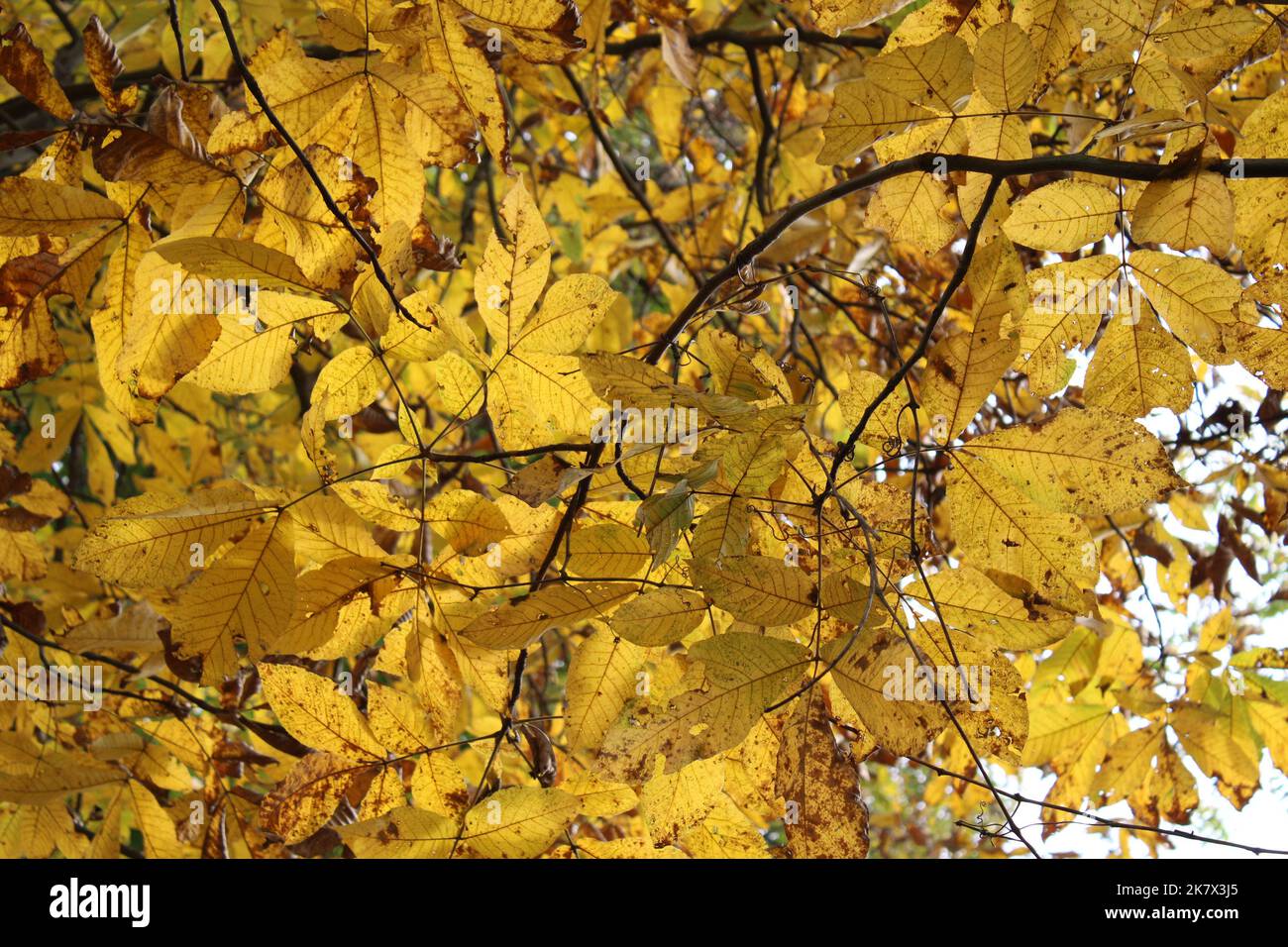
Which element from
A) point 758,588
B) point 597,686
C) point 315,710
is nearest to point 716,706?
point 758,588

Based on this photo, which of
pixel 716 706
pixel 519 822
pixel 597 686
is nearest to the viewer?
pixel 716 706

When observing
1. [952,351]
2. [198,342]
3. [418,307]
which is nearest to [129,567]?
[198,342]

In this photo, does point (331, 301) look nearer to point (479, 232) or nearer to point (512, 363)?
point (512, 363)

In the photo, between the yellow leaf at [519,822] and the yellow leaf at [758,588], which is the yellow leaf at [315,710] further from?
the yellow leaf at [758,588]

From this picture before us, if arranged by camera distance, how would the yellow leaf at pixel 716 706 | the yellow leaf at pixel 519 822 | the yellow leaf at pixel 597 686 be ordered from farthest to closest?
1. the yellow leaf at pixel 597 686
2. the yellow leaf at pixel 519 822
3. the yellow leaf at pixel 716 706

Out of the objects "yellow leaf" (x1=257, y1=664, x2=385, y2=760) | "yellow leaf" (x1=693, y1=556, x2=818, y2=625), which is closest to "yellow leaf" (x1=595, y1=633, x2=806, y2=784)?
"yellow leaf" (x1=693, y1=556, x2=818, y2=625)

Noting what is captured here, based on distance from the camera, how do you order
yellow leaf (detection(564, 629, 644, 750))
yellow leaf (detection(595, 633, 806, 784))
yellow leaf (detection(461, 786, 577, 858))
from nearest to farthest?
yellow leaf (detection(595, 633, 806, 784)) → yellow leaf (detection(461, 786, 577, 858)) → yellow leaf (detection(564, 629, 644, 750))

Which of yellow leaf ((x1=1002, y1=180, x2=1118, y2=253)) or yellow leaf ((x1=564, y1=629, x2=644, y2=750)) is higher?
yellow leaf ((x1=1002, y1=180, x2=1118, y2=253))

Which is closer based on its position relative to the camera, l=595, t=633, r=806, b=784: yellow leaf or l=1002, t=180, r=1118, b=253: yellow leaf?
l=595, t=633, r=806, b=784: yellow leaf

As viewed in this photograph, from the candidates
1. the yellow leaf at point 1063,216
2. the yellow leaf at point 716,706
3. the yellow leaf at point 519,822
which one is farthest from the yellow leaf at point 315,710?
the yellow leaf at point 1063,216

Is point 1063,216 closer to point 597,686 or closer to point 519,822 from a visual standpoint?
point 597,686

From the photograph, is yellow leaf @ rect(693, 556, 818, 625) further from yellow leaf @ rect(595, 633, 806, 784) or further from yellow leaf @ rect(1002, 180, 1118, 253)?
yellow leaf @ rect(1002, 180, 1118, 253)

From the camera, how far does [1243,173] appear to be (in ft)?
2.61

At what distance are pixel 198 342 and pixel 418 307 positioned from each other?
228 mm
